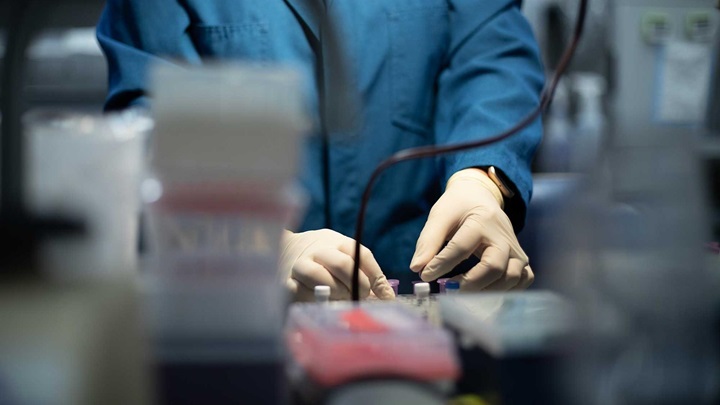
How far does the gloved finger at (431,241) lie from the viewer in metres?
1.07

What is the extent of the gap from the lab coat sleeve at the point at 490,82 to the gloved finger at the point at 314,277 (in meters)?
0.48

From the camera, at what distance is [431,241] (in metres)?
1.10

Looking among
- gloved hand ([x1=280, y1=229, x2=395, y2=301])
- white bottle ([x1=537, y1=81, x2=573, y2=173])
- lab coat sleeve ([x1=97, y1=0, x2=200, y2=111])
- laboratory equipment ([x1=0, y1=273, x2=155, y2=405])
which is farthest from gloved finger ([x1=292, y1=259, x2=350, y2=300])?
white bottle ([x1=537, y1=81, x2=573, y2=173])

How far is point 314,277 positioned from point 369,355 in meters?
0.50

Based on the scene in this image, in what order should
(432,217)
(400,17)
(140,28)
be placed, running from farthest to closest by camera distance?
(400,17)
(140,28)
(432,217)

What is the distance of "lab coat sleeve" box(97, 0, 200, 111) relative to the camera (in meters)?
1.38

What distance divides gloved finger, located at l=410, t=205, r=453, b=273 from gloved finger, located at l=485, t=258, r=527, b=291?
104mm

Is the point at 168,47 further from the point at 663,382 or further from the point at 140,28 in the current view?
the point at 663,382

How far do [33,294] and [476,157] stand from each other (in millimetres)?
990

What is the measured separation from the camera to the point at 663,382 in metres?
0.46

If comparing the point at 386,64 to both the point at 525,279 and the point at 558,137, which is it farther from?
the point at 558,137

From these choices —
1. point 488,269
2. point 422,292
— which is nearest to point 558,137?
point 488,269

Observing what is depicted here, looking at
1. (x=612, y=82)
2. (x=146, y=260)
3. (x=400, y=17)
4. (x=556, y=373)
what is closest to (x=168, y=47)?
(x=400, y=17)

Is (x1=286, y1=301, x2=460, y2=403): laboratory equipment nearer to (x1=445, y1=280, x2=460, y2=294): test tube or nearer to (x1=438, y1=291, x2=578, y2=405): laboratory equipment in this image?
(x1=438, y1=291, x2=578, y2=405): laboratory equipment
